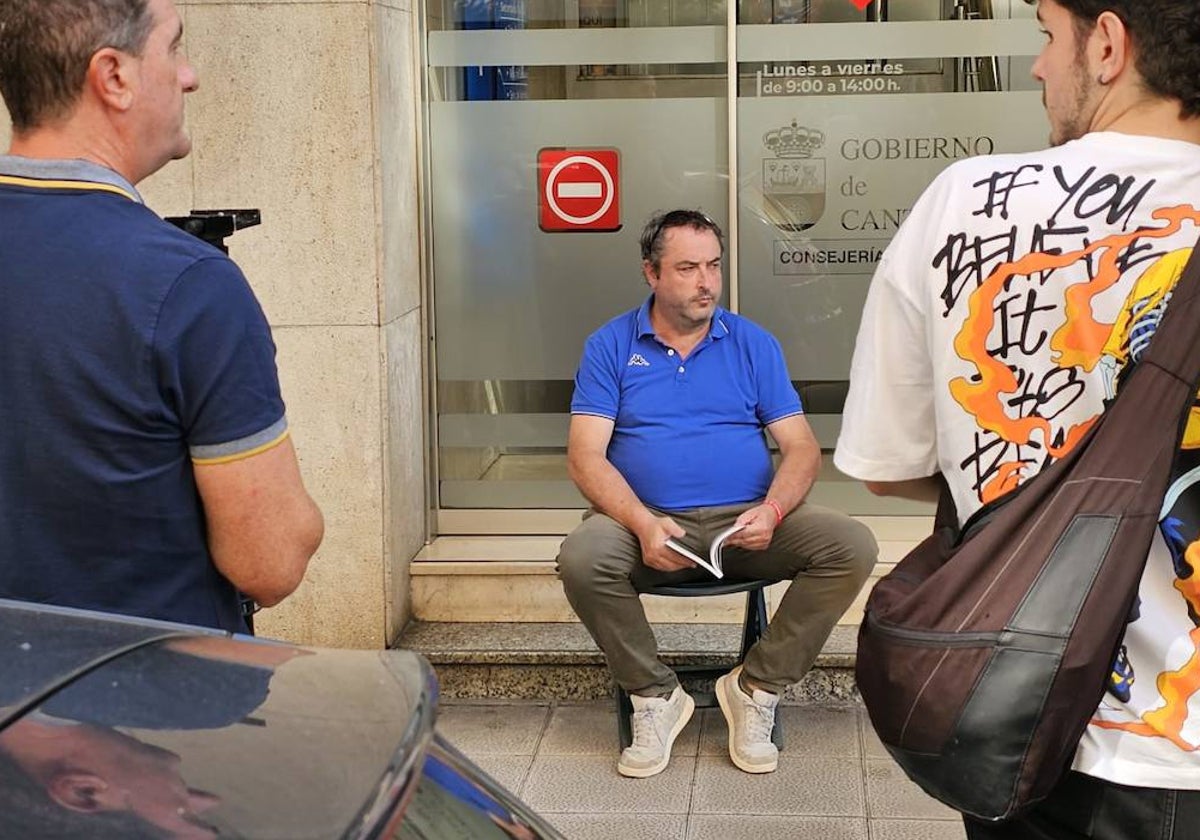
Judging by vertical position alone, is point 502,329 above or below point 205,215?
below

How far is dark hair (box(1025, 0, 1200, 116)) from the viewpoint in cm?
191

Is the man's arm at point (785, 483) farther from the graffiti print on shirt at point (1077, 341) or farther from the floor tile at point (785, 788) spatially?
the graffiti print on shirt at point (1077, 341)

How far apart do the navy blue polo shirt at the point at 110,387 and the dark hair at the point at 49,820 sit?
103 centimetres

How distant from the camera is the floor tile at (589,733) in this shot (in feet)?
16.9

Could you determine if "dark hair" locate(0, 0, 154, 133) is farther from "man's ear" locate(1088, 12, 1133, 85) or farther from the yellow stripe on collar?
"man's ear" locate(1088, 12, 1133, 85)

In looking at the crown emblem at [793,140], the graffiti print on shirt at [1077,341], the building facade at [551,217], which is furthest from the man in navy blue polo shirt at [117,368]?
the crown emblem at [793,140]

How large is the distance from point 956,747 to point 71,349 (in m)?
1.25

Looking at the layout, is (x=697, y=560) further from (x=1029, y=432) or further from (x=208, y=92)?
(x=1029, y=432)

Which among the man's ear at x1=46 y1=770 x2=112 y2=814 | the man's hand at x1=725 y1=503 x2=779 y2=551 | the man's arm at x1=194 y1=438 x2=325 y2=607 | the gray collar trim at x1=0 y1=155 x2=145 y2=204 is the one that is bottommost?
the man's hand at x1=725 y1=503 x2=779 y2=551

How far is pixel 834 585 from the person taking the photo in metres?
4.88

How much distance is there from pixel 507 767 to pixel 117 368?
3089 mm

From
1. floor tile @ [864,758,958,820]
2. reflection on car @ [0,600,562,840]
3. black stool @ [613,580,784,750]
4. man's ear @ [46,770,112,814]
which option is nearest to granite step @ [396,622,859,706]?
black stool @ [613,580,784,750]

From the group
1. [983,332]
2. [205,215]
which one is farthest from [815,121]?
[983,332]

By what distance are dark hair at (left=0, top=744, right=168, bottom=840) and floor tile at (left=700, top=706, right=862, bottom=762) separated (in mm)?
3957
